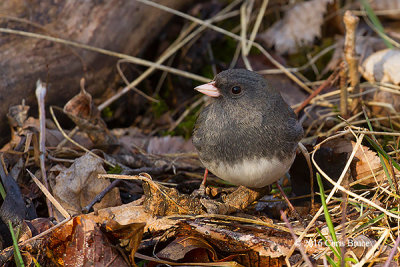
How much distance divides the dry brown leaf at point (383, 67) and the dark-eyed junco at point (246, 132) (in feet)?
3.72

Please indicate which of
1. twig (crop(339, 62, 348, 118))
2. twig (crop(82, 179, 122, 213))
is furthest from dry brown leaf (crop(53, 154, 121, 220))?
twig (crop(339, 62, 348, 118))

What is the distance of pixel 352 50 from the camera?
107 inches

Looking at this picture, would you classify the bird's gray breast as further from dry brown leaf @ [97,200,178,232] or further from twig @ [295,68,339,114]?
twig @ [295,68,339,114]

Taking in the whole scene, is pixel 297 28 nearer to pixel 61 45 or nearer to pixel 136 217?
pixel 61 45

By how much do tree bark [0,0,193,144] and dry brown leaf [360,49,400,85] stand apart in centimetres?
152

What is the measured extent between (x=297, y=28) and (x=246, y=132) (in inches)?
77.1

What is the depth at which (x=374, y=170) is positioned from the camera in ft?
7.29

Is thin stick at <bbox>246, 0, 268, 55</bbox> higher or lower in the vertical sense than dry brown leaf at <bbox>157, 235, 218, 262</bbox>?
higher

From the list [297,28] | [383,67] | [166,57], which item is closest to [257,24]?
[297,28]

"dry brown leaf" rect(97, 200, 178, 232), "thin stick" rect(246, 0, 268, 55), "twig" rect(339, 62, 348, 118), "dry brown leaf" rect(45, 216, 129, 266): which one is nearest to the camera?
"dry brown leaf" rect(45, 216, 129, 266)

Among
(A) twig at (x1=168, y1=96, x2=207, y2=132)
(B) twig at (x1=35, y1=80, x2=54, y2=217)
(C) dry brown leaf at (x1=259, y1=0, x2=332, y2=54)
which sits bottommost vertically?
(A) twig at (x1=168, y1=96, x2=207, y2=132)

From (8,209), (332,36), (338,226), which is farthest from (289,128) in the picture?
(332,36)

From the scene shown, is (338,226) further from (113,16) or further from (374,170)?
(113,16)

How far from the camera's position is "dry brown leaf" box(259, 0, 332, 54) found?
11.9 ft
